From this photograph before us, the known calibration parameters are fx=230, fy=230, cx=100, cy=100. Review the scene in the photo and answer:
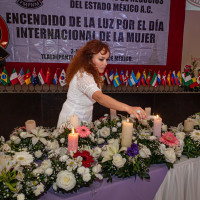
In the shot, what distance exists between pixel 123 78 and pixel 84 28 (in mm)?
1182

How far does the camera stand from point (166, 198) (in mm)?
1431

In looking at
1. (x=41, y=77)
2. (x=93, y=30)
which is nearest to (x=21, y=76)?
(x=41, y=77)

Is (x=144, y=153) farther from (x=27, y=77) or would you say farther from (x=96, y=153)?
(x=27, y=77)

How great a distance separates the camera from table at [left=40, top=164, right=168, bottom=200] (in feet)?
3.62

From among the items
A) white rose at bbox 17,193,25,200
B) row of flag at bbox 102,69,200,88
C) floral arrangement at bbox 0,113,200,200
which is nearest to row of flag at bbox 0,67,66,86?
row of flag at bbox 102,69,200,88

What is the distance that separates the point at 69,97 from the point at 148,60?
119 inches

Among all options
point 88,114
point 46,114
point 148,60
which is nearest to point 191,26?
point 148,60

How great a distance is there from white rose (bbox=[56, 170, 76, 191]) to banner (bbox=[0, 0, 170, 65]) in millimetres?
3402

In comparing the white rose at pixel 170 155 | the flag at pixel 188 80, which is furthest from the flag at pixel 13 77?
the white rose at pixel 170 155

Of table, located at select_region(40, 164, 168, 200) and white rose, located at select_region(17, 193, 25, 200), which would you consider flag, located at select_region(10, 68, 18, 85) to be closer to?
table, located at select_region(40, 164, 168, 200)

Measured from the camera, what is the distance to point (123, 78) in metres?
4.44

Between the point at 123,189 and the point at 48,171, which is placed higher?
the point at 48,171

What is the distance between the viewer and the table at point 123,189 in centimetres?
110

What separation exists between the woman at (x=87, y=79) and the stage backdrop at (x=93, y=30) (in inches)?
95.7
